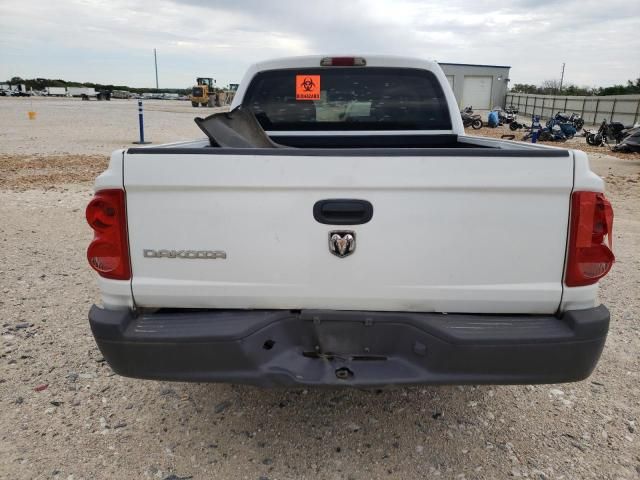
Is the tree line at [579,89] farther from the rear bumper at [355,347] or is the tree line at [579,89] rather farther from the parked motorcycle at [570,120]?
the rear bumper at [355,347]

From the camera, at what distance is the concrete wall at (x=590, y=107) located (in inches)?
1205

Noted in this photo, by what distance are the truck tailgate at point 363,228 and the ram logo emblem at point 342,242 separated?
26 millimetres

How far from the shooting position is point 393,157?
2.10 meters

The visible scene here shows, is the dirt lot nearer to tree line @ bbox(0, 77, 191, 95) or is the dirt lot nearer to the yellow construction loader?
the yellow construction loader

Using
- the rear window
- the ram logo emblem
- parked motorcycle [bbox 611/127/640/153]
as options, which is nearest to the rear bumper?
the ram logo emblem

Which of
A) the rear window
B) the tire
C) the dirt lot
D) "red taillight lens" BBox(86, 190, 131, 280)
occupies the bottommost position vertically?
the dirt lot

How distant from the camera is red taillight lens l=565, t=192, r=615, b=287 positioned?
209 cm

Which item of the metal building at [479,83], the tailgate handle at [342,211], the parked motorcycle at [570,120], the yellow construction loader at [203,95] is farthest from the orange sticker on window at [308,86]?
the metal building at [479,83]

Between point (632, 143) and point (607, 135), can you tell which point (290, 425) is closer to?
point (632, 143)

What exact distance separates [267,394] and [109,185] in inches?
67.1

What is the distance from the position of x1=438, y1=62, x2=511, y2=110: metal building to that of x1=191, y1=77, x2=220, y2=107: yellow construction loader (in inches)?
951

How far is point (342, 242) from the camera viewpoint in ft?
7.02

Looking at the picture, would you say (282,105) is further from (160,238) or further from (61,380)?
(61,380)

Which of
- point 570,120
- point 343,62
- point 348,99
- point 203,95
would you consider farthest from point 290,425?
point 203,95
